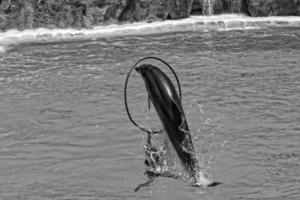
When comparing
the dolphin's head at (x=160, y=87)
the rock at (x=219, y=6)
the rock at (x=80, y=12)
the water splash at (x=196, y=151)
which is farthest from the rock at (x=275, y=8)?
the dolphin's head at (x=160, y=87)

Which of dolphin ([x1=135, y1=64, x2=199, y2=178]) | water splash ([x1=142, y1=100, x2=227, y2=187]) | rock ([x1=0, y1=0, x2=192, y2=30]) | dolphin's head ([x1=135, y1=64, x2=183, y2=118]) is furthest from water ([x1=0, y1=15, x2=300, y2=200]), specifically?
rock ([x1=0, y1=0, x2=192, y2=30])

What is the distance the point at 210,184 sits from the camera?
689 cm

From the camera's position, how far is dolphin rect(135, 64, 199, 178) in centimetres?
635

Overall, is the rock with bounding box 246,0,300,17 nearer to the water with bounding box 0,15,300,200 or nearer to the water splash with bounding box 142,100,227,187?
the water with bounding box 0,15,300,200

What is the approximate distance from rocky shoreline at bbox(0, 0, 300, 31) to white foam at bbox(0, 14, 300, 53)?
17.5 inches

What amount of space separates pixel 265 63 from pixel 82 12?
8.36m

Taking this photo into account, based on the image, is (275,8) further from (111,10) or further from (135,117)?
(135,117)

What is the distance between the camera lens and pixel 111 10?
21.1 meters

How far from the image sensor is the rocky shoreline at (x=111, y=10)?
2044 centimetres

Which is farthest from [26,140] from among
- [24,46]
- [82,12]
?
[82,12]

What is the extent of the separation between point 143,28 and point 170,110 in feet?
44.0

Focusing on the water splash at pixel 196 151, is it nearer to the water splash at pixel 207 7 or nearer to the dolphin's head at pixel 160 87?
the dolphin's head at pixel 160 87

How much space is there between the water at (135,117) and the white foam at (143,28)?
1.73 metres

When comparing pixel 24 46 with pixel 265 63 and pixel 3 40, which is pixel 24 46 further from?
pixel 265 63
